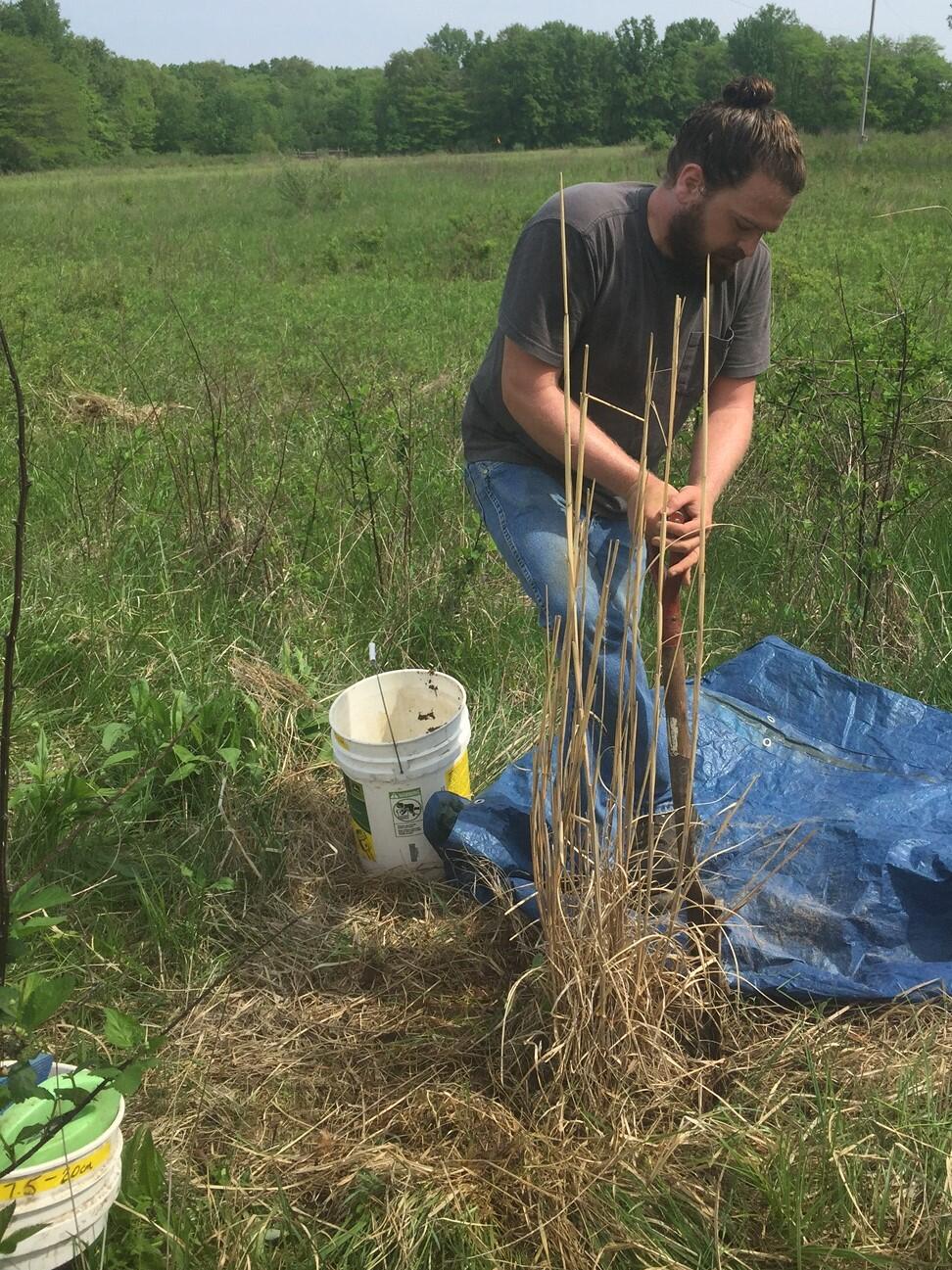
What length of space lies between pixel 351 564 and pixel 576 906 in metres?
2.13

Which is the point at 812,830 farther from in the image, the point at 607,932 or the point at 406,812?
the point at 406,812

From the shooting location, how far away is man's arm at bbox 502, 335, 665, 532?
6.71ft

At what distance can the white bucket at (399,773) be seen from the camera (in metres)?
2.33

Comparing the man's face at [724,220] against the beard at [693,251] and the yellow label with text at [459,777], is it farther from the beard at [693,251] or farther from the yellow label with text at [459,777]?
the yellow label with text at [459,777]

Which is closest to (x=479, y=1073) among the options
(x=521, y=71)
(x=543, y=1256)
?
(x=543, y=1256)

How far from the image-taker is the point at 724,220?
210cm

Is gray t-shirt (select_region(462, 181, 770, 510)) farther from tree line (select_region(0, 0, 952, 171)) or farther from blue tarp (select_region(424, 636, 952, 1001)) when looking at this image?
tree line (select_region(0, 0, 952, 171))

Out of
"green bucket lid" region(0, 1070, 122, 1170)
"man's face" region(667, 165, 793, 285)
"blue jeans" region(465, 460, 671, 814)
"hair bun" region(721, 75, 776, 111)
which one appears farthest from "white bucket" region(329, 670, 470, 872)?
"hair bun" region(721, 75, 776, 111)

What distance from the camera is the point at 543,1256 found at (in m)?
1.54

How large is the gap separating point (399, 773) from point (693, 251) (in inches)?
52.2

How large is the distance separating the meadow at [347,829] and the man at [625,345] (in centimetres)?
68

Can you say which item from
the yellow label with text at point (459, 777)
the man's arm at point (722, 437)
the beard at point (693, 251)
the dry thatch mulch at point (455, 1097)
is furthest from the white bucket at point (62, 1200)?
the beard at point (693, 251)

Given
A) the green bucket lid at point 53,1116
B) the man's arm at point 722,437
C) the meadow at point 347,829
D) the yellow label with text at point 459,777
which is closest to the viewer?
the green bucket lid at point 53,1116

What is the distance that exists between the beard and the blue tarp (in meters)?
1.14
